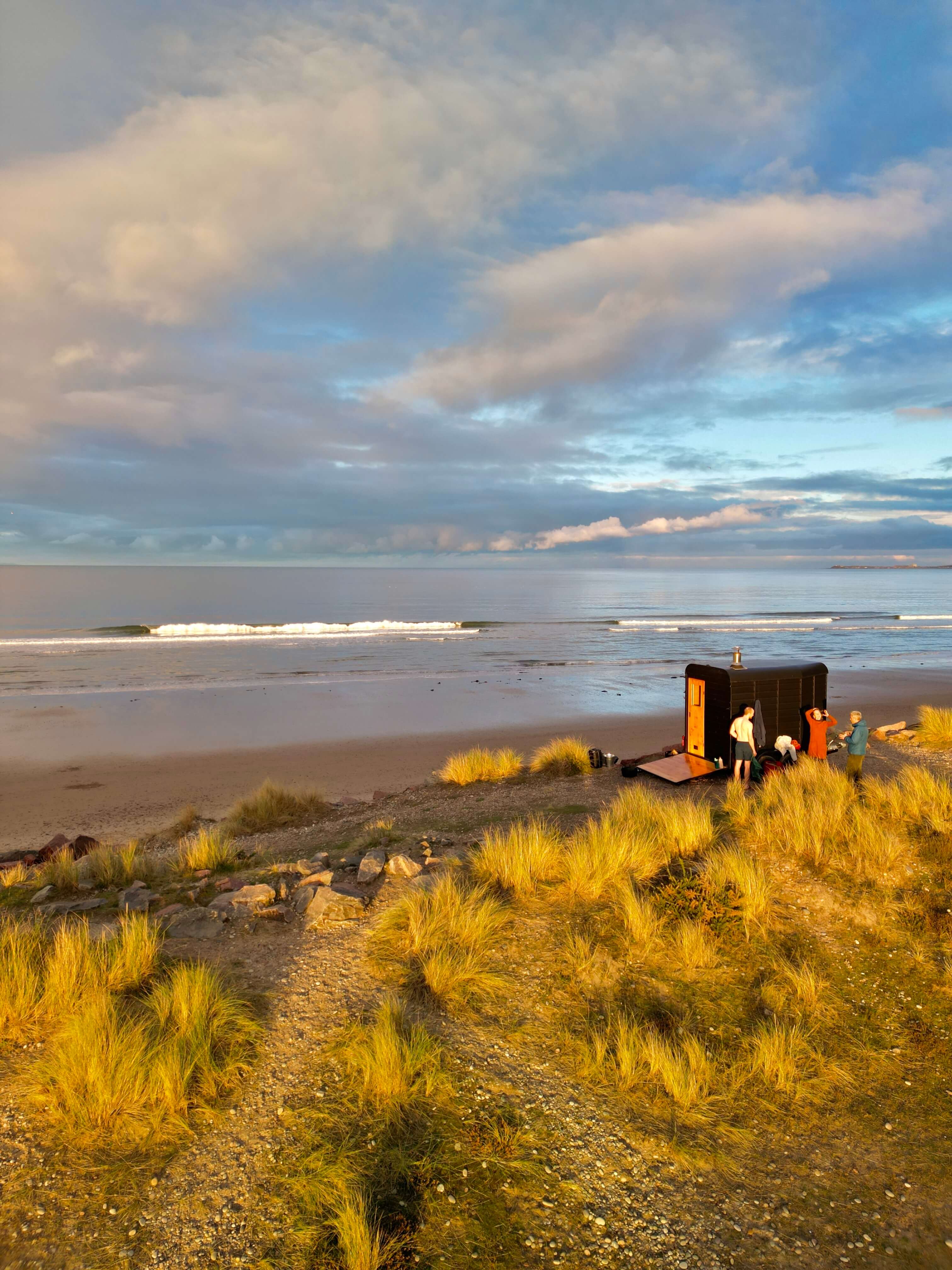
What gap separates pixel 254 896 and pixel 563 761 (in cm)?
839

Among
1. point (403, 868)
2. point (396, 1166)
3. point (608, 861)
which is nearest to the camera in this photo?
point (396, 1166)

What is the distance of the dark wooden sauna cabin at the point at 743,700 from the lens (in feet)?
41.4

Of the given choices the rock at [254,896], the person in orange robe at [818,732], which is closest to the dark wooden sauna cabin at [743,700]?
the person in orange robe at [818,732]

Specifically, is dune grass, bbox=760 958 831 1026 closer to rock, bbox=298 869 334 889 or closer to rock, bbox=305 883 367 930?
rock, bbox=305 883 367 930

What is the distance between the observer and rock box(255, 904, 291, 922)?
7.05 metres

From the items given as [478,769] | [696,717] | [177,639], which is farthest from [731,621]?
[478,769]

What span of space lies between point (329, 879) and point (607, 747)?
1138cm

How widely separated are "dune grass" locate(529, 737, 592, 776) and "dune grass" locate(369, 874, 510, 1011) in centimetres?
732

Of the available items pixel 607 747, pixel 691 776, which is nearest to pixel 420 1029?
pixel 691 776

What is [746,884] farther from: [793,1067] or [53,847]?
[53,847]

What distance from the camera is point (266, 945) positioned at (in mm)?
6500

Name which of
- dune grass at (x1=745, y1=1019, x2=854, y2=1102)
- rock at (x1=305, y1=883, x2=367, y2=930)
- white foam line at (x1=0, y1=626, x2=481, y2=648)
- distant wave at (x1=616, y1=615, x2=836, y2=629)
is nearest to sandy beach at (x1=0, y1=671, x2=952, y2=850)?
rock at (x1=305, y1=883, x2=367, y2=930)

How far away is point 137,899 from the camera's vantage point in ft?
25.3

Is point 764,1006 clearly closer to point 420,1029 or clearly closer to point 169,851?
point 420,1029
